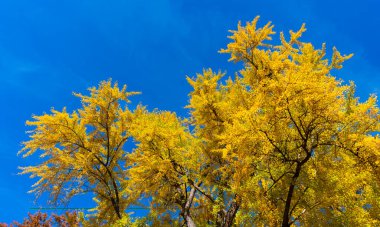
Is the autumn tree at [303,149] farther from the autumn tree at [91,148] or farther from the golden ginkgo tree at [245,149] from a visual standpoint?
the autumn tree at [91,148]

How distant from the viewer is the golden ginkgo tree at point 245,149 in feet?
20.6

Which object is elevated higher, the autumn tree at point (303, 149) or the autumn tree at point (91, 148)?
the autumn tree at point (91, 148)

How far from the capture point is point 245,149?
6.68 meters

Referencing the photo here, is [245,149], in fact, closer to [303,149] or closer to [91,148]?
[303,149]

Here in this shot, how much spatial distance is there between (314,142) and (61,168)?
8107mm


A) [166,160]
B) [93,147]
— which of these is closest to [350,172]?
[166,160]

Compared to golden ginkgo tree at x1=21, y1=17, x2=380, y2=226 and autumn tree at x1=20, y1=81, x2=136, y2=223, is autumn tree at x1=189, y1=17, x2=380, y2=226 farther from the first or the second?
autumn tree at x1=20, y1=81, x2=136, y2=223

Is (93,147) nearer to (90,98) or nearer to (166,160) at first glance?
(90,98)

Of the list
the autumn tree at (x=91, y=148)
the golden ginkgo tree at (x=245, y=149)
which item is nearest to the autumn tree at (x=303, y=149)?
the golden ginkgo tree at (x=245, y=149)

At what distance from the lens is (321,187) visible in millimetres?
7105

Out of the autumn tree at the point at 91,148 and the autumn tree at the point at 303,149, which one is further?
the autumn tree at the point at 91,148

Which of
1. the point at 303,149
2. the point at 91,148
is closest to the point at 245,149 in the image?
the point at 303,149

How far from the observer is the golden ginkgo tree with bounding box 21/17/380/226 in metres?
6.28

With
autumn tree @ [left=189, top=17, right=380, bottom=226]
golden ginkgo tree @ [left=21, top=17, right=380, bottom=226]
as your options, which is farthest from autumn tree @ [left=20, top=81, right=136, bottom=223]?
autumn tree @ [left=189, top=17, right=380, bottom=226]
